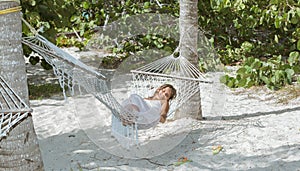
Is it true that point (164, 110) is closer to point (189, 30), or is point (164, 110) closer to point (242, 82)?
point (189, 30)

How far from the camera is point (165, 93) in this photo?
2.76 meters

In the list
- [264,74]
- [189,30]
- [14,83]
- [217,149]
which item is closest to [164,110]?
[217,149]

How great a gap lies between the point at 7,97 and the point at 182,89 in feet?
4.57

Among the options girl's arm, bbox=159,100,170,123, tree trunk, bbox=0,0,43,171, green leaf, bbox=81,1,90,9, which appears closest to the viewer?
tree trunk, bbox=0,0,43,171

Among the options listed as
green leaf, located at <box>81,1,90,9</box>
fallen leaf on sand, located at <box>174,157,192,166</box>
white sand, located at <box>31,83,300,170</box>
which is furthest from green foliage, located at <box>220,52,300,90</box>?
green leaf, located at <box>81,1,90,9</box>

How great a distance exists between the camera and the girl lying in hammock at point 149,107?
2.40m

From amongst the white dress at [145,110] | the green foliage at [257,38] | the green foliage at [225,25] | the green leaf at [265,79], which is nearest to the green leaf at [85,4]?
the green foliage at [225,25]

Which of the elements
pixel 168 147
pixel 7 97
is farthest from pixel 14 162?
pixel 168 147

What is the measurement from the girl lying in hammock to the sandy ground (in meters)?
0.17

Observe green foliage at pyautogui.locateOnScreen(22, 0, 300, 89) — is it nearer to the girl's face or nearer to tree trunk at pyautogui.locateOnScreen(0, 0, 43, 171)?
the girl's face

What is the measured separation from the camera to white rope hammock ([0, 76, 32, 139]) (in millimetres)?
1410

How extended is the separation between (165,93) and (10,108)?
141 cm

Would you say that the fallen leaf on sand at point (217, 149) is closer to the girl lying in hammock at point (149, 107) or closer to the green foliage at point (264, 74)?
the girl lying in hammock at point (149, 107)

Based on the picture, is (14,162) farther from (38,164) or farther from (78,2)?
(78,2)
